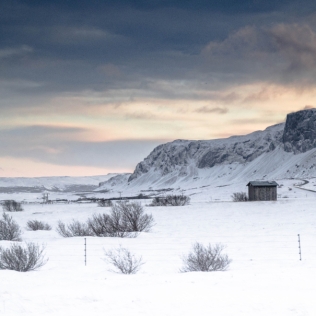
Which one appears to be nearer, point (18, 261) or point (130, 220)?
point (18, 261)

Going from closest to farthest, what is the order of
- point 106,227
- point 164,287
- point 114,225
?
1. point 164,287
2. point 106,227
3. point 114,225

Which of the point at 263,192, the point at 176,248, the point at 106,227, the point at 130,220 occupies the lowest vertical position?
the point at 176,248

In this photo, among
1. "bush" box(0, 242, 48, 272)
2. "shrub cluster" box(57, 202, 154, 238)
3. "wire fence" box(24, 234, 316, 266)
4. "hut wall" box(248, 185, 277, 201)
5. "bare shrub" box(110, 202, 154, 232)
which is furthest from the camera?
"hut wall" box(248, 185, 277, 201)

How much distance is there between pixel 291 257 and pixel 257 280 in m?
8.21

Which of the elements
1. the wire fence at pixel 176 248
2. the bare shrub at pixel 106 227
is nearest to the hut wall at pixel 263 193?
the bare shrub at pixel 106 227

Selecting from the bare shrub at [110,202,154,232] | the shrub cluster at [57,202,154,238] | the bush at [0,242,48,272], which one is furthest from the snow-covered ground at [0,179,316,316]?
the bare shrub at [110,202,154,232]

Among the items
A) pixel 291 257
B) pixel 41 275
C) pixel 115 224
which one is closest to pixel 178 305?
pixel 41 275

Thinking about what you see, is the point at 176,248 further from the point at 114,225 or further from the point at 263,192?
the point at 263,192

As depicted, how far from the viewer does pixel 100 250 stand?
22.9m

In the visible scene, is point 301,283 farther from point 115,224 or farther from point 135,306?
point 115,224

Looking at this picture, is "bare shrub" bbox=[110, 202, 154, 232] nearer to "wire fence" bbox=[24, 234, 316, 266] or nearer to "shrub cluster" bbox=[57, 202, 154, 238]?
"shrub cluster" bbox=[57, 202, 154, 238]

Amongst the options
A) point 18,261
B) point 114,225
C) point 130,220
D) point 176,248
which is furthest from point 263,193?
point 18,261

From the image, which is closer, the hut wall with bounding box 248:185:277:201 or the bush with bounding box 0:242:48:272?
the bush with bounding box 0:242:48:272

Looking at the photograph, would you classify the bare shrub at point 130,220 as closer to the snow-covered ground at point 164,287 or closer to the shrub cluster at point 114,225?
the shrub cluster at point 114,225
